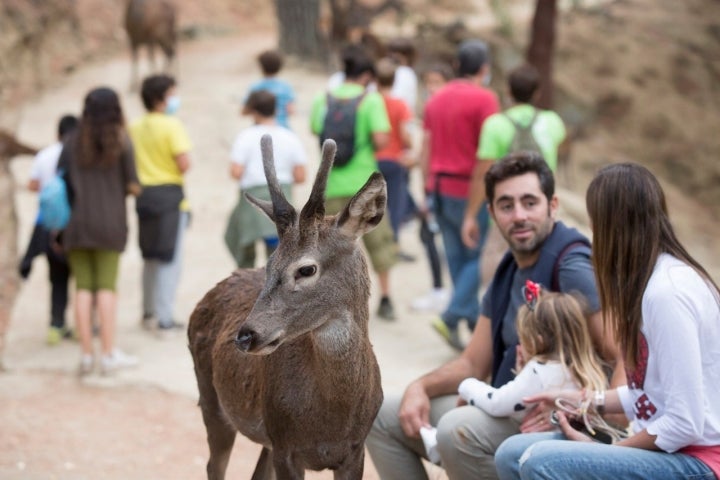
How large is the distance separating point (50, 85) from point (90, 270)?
10103mm

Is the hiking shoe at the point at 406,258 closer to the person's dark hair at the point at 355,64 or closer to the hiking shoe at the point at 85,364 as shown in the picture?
the person's dark hair at the point at 355,64

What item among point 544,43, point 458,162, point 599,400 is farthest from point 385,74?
point 544,43

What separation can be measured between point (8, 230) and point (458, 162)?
4.14 metres

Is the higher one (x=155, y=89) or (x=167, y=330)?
(x=155, y=89)

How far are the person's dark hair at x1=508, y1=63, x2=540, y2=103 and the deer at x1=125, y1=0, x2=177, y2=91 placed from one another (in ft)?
35.0

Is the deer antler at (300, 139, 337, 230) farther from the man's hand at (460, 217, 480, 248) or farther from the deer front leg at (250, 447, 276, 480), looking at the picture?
the man's hand at (460, 217, 480, 248)

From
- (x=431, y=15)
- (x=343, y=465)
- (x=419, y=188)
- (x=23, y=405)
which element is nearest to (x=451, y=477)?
(x=343, y=465)

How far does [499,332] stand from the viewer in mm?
5586

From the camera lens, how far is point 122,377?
28.8ft

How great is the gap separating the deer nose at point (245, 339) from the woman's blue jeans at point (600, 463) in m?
1.20

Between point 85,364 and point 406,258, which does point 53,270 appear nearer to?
point 85,364

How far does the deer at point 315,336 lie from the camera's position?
4355 mm

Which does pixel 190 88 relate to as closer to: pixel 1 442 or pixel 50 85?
pixel 50 85

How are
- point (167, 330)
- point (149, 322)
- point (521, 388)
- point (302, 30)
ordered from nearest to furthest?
point (521, 388) < point (167, 330) < point (149, 322) < point (302, 30)
